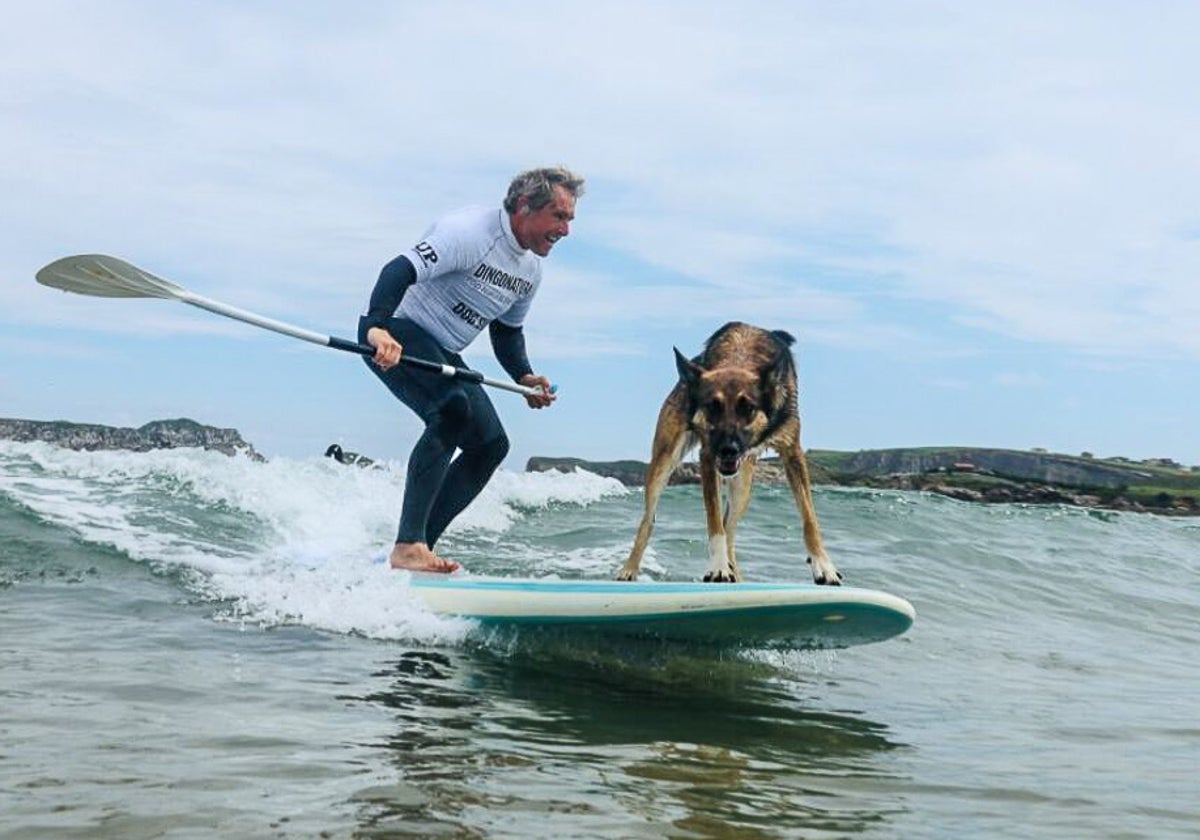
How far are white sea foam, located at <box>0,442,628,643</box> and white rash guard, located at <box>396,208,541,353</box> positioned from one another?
60.8 inches

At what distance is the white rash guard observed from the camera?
721 centimetres

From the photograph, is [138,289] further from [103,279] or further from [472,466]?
[472,466]

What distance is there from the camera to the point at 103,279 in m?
7.67

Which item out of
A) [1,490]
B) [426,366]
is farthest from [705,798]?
[1,490]

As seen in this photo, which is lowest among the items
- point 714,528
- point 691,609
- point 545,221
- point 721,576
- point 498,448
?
point 691,609

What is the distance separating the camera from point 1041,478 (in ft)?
117

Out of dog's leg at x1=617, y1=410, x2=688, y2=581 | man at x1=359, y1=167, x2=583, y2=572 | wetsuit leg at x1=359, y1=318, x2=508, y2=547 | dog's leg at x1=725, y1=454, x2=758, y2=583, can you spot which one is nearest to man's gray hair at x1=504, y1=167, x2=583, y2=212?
man at x1=359, y1=167, x2=583, y2=572

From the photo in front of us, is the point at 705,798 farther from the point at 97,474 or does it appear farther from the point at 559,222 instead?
the point at 97,474

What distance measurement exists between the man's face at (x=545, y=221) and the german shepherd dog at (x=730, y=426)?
108 cm

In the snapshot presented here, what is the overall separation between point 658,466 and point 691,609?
58.2 inches

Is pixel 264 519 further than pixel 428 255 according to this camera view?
Yes

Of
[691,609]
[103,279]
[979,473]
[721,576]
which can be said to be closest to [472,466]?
[721,576]

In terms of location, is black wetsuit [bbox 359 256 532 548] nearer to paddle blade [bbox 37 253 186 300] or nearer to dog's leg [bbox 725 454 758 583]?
paddle blade [bbox 37 253 186 300]

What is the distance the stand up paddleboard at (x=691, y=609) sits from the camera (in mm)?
5973
